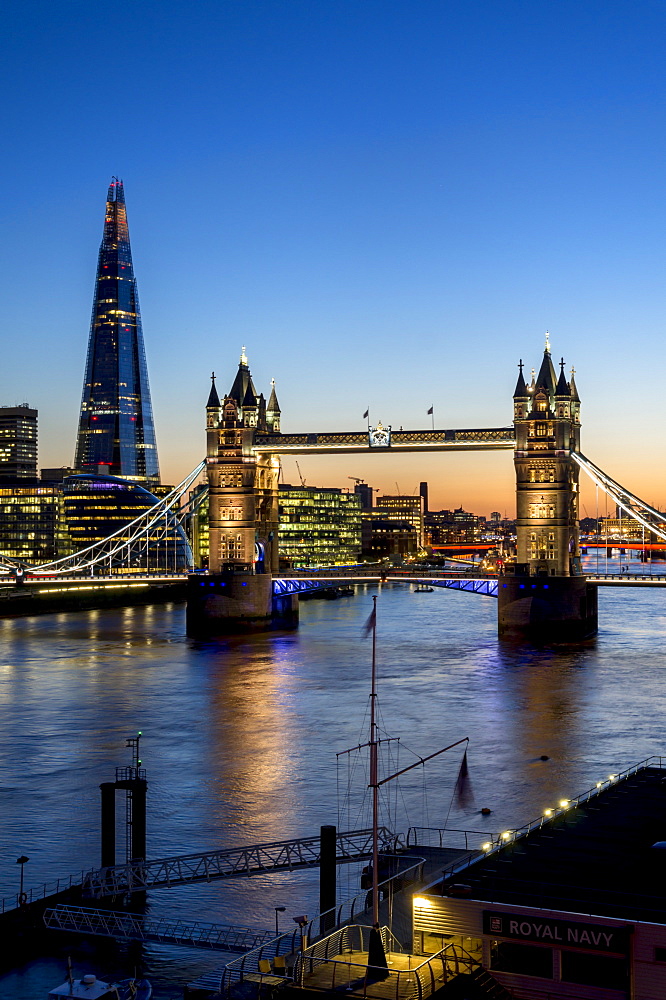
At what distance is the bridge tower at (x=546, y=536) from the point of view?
90.6 meters

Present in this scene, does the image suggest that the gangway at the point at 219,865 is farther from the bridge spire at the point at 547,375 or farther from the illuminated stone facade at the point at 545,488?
the bridge spire at the point at 547,375

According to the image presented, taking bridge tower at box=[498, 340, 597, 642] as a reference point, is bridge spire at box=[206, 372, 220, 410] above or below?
above

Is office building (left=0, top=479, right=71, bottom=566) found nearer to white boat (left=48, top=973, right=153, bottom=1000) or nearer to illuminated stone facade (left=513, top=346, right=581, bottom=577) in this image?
illuminated stone facade (left=513, top=346, right=581, bottom=577)

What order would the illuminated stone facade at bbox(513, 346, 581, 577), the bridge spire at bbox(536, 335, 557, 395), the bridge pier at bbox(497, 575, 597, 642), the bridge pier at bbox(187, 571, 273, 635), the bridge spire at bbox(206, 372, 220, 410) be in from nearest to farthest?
the bridge pier at bbox(497, 575, 597, 642) → the illuminated stone facade at bbox(513, 346, 581, 577) → the bridge spire at bbox(536, 335, 557, 395) → the bridge pier at bbox(187, 571, 273, 635) → the bridge spire at bbox(206, 372, 220, 410)

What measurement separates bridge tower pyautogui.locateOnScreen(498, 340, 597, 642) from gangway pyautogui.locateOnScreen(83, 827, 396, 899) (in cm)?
5835

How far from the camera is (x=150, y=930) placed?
27906 mm

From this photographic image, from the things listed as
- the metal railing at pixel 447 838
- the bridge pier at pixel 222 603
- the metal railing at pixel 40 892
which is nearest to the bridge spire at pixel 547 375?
the bridge pier at pixel 222 603

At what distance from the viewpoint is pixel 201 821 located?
38.0 metres

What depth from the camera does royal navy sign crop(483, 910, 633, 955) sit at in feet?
67.2

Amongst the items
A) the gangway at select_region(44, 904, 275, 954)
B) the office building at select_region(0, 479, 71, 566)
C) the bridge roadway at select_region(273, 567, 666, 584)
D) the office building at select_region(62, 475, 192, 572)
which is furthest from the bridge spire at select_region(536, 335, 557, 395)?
the office building at select_region(0, 479, 71, 566)

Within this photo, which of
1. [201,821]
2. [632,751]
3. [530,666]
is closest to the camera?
[201,821]

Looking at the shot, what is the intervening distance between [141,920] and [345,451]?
237 feet

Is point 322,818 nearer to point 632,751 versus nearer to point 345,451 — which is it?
point 632,751

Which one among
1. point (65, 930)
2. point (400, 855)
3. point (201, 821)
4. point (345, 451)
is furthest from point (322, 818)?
point (345, 451)
